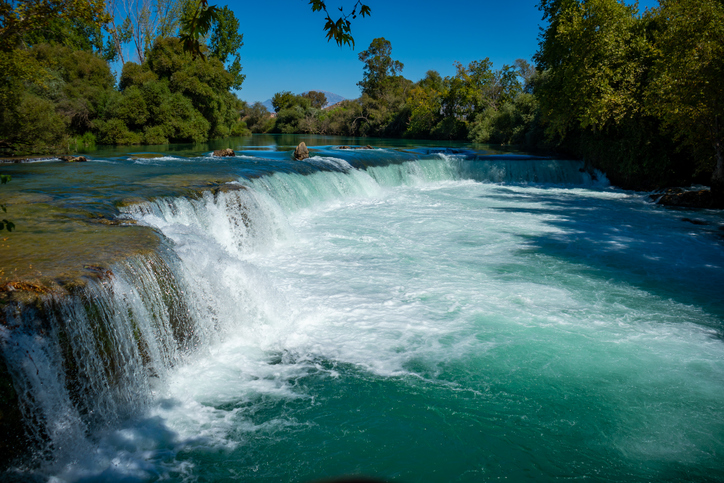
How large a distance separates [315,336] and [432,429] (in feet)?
6.65

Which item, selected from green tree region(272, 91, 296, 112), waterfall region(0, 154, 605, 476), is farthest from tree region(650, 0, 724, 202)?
green tree region(272, 91, 296, 112)

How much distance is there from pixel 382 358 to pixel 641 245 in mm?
7664

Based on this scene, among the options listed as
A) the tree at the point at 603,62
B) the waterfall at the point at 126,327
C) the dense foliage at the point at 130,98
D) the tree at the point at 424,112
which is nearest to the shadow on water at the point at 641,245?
the tree at the point at 603,62

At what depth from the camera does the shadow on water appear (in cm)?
709

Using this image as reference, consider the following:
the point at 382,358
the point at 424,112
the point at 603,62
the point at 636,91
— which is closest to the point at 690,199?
the point at 636,91

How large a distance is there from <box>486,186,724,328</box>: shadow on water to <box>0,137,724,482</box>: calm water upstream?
0.07 m

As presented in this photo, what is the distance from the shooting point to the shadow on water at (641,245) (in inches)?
279

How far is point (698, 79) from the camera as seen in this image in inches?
439

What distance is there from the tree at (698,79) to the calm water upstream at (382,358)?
14.1 ft

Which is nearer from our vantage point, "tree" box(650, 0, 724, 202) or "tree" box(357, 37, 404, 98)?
"tree" box(650, 0, 724, 202)

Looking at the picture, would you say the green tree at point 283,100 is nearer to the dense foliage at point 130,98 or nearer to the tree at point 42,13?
the dense foliage at point 130,98

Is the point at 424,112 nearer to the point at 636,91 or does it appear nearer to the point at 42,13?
the point at 636,91

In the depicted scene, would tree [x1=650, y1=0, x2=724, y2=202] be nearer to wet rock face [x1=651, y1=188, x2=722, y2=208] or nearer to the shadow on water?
wet rock face [x1=651, y1=188, x2=722, y2=208]

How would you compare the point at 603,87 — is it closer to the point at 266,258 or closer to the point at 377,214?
the point at 377,214
